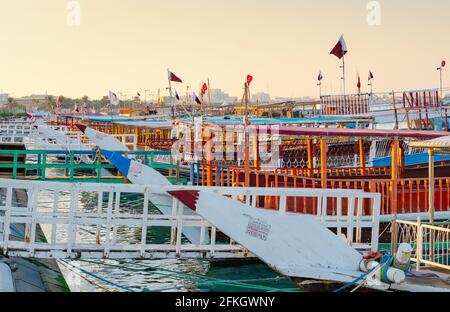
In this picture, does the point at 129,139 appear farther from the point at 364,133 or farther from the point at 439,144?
the point at 439,144

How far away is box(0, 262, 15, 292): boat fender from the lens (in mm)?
9142

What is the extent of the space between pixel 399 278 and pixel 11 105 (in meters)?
170

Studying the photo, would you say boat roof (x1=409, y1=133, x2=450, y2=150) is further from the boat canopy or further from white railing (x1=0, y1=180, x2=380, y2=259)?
white railing (x1=0, y1=180, x2=380, y2=259)

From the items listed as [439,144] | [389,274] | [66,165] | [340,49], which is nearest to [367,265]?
[389,274]

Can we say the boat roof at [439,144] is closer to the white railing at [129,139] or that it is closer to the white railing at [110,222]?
the white railing at [110,222]

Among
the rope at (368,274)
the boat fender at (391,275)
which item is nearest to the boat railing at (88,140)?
the rope at (368,274)

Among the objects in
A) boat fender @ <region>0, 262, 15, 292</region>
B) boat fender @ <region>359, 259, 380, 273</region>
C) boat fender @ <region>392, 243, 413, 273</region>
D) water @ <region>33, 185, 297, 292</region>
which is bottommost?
water @ <region>33, 185, 297, 292</region>

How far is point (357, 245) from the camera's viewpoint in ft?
38.3

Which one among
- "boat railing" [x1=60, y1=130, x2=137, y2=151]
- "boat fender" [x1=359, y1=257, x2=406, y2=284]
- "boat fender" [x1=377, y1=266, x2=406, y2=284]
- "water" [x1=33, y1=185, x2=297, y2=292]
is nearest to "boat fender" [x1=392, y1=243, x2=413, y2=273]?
"boat fender" [x1=359, y1=257, x2=406, y2=284]

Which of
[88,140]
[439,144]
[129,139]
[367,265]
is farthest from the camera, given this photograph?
[129,139]

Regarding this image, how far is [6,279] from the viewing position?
9.49 m

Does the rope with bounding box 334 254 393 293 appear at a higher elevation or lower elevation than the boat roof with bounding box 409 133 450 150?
lower
